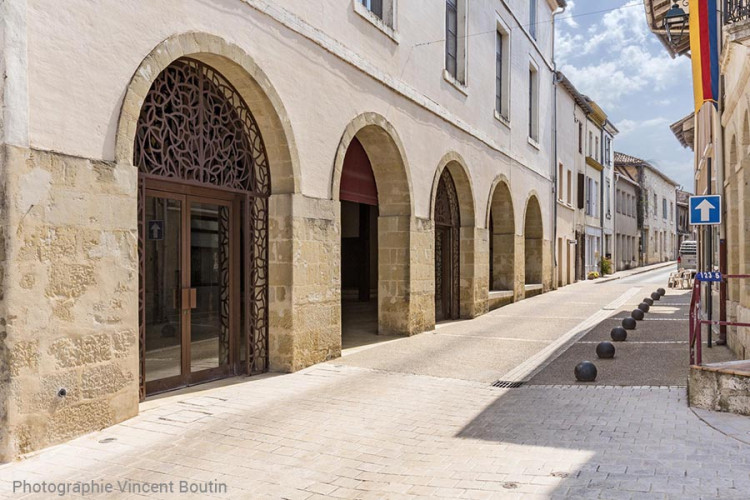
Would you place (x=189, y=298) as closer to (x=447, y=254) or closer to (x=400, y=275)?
(x=400, y=275)

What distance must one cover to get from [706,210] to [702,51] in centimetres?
214

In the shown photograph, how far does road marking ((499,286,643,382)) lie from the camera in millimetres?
8041

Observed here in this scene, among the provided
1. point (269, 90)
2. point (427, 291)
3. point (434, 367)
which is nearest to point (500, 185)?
point (427, 291)

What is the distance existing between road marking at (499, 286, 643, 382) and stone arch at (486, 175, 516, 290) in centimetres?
271

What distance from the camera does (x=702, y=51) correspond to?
28.7 ft

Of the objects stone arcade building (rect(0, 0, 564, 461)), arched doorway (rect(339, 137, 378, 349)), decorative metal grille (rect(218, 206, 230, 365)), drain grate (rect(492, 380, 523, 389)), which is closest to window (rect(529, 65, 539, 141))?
arched doorway (rect(339, 137, 378, 349))

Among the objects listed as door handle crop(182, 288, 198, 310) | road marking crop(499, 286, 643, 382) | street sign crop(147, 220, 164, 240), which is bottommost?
road marking crop(499, 286, 643, 382)

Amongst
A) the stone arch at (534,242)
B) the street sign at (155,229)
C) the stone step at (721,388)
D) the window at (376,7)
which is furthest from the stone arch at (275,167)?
the stone arch at (534,242)

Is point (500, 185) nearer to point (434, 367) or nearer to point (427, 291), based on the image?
point (427, 291)

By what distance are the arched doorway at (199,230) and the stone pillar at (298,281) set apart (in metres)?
0.15

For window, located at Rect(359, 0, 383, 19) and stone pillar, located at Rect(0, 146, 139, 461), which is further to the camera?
window, located at Rect(359, 0, 383, 19)

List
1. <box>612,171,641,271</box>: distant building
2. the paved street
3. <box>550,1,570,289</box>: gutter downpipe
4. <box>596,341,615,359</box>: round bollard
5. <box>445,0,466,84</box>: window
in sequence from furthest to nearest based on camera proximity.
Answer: <box>612,171,641,271</box>: distant building
<box>550,1,570,289</box>: gutter downpipe
<box>445,0,466,84</box>: window
<box>596,341,615,359</box>: round bollard
the paved street

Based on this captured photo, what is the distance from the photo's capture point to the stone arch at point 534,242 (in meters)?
21.3

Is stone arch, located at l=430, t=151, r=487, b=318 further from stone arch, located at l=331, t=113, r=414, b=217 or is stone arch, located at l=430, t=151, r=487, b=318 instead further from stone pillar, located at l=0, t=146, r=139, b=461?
stone pillar, located at l=0, t=146, r=139, b=461
